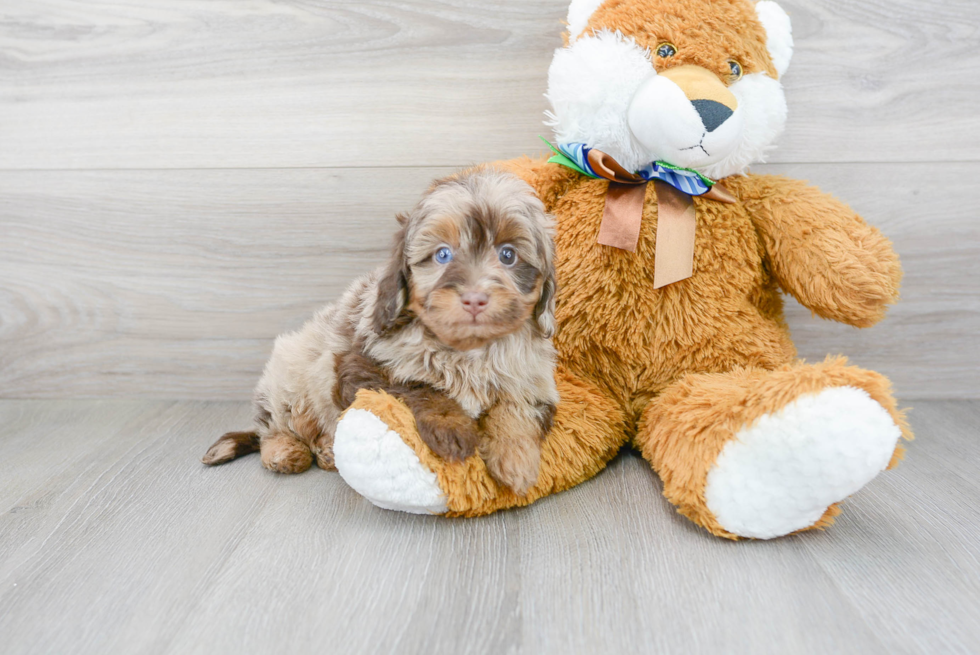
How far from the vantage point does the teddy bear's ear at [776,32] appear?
5.20 ft

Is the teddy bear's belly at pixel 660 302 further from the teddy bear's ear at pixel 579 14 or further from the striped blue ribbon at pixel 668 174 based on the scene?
the teddy bear's ear at pixel 579 14

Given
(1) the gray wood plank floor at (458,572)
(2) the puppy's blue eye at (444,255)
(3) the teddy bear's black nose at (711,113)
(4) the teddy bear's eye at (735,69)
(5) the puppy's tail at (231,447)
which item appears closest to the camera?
(1) the gray wood plank floor at (458,572)

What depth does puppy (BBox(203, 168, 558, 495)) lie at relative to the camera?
1.26 m

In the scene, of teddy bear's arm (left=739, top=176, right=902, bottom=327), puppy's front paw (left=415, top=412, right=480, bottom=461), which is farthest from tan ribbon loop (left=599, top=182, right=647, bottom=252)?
puppy's front paw (left=415, top=412, right=480, bottom=461)

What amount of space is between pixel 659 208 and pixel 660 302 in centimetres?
22

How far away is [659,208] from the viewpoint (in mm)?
1540

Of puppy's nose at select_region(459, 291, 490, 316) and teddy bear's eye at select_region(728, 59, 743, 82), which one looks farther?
teddy bear's eye at select_region(728, 59, 743, 82)

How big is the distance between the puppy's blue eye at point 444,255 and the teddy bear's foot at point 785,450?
2.01ft

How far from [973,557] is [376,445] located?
1132 mm

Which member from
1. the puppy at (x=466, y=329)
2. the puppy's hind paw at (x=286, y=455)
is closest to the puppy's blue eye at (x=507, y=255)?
the puppy at (x=466, y=329)

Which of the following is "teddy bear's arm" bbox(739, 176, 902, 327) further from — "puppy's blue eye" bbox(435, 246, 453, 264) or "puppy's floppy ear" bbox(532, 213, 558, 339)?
"puppy's blue eye" bbox(435, 246, 453, 264)

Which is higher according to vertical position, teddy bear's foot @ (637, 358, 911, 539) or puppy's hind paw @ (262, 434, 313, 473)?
teddy bear's foot @ (637, 358, 911, 539)

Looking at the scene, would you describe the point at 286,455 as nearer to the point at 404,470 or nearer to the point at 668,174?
the point at 404,470

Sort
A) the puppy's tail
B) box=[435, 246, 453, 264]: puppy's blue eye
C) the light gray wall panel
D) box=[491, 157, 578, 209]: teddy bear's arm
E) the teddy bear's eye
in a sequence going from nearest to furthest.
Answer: box=[435, 246, 453, 264]: puppy's blue eye
the teddy bear's eye
box=[491, 157, 578, 209]: teddy bear's arm
the puppy's tail
the light gray wall panel
